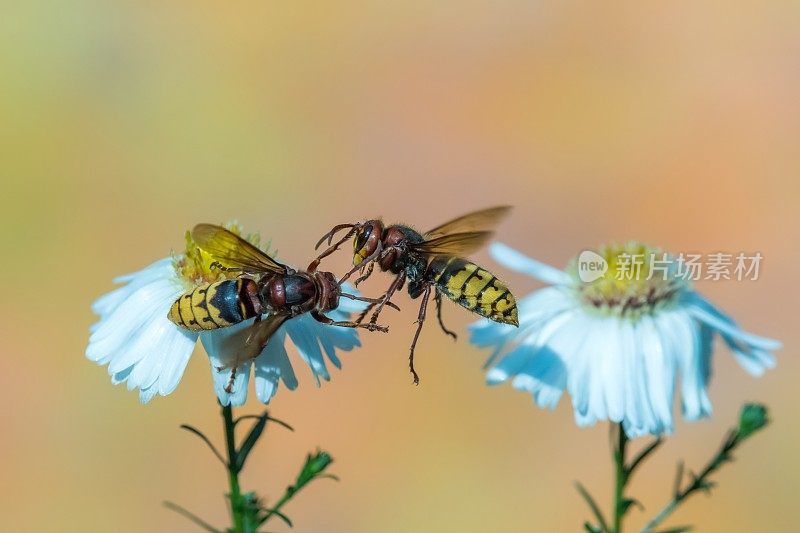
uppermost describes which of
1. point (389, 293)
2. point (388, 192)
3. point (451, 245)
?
point (388, 192)

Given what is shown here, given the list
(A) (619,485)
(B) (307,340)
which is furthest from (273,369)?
(A) (619,485)

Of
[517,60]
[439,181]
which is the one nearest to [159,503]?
[439,181]

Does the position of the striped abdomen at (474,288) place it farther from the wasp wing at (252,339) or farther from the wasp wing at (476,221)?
the wasp wing at (252,339)

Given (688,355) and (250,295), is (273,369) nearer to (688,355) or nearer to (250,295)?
(250,295)

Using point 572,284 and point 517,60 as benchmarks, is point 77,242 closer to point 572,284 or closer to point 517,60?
point 517,60

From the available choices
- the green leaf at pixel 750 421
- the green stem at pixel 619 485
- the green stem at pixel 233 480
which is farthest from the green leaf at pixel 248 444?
the green leaf at pixel 750 421
